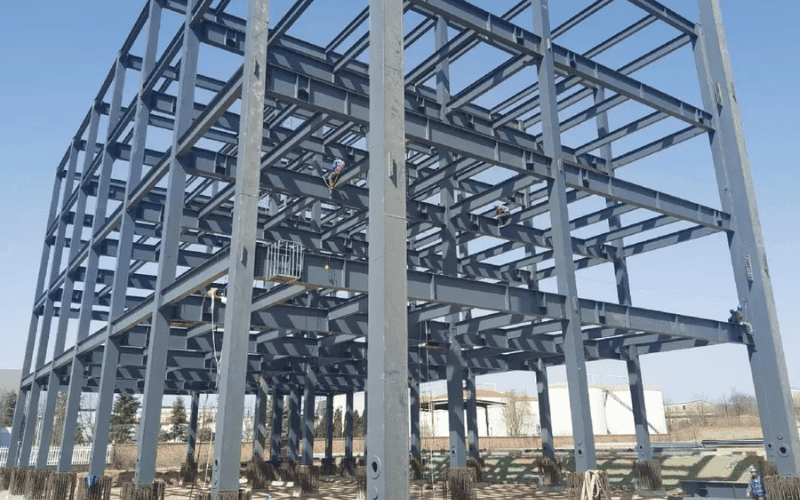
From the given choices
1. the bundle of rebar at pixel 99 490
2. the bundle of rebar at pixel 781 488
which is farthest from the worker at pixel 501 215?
the bundle of rebar at pixel 99 490

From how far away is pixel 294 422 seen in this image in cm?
3925

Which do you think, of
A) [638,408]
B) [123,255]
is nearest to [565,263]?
[638,408]

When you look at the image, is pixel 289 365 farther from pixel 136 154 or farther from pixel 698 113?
pixel 698 113

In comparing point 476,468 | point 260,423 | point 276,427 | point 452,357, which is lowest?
point 476,468

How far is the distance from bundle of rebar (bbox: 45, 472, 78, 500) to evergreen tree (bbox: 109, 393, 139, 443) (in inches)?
Result: 1628

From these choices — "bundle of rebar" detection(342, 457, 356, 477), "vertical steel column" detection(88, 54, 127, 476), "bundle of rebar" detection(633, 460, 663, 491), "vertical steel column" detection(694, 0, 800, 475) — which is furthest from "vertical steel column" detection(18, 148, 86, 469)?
"vertical steel column" detection(694, 0, 800, 475)

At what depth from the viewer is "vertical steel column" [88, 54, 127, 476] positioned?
61.0 ft

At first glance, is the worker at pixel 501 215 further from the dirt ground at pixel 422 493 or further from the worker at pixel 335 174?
the dirt ground at pixel 422 493

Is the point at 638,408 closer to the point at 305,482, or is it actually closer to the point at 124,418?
the point at 305,482

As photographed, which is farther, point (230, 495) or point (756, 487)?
point (756, 487)

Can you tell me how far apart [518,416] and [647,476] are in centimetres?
6695

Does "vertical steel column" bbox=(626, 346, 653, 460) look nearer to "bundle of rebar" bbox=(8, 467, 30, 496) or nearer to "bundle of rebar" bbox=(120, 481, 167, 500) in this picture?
"bundle of rebar" bbox=(120, 481, 167, 500)

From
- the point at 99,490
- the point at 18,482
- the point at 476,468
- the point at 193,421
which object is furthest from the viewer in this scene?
the point at 193,421

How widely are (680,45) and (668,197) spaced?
732 cm
